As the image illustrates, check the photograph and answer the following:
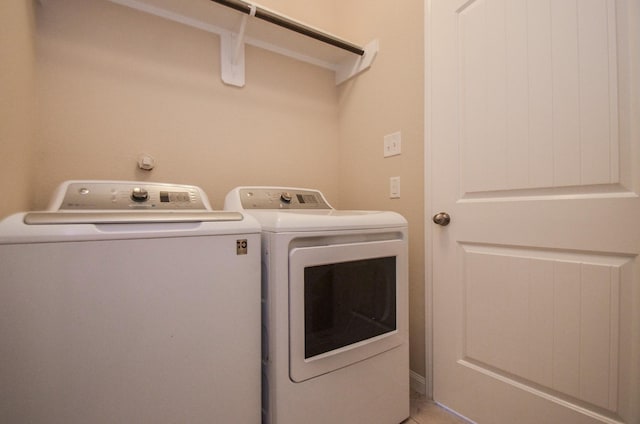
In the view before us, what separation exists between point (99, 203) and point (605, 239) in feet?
5.58

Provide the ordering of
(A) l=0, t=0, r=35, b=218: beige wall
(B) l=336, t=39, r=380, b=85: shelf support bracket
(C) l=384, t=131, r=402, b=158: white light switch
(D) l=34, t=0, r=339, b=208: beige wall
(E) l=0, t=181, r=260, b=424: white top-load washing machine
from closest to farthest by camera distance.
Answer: (E) l=0, t=181, r=260, b=424: white top-load washing machine → (A) l=0, t=0, r=35, b=218: beige wall → (D) l=34, t=0, r=339, b=208: beige wall → (C) l=384, t=131, r=402, b=158: white light switch → (B) l=336, t=39, r=380, b=85: shelf support bracket

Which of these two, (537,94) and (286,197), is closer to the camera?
(537,94)

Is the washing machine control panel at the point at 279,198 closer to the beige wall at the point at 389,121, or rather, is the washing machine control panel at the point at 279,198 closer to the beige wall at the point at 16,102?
the beige wall at the point at 389,121

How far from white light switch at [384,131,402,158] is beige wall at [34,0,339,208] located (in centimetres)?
53

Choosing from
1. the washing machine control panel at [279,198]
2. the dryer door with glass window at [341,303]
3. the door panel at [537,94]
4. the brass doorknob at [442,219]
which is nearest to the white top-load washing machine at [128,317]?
the dryer door with glass window at [341,303]

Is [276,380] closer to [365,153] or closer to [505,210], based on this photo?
[505,210]

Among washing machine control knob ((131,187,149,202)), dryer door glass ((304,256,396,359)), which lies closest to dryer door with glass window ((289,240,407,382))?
→ dryer door glass ((304,256,396,359))

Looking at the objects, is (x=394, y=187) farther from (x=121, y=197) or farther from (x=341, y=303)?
(x=121, y=197)

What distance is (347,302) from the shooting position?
1036 millimetres

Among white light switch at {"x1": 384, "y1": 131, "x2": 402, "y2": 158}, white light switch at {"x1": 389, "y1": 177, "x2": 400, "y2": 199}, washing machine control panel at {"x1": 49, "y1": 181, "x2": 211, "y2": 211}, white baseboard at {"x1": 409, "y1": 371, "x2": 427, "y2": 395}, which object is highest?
white light switch at {"x1": 384, "y1": 131, "x2": 402, "y2": 158}

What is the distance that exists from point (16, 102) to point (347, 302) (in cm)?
134

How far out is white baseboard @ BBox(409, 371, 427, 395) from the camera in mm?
1376

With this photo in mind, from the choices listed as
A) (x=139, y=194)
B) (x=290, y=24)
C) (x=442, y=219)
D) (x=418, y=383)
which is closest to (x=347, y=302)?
(x=442, y=219)

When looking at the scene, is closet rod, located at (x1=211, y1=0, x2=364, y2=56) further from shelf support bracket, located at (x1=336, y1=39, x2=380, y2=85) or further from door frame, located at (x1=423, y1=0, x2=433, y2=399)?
door frame, located at (x1=423, y1=0, x2=433, y2=399)
